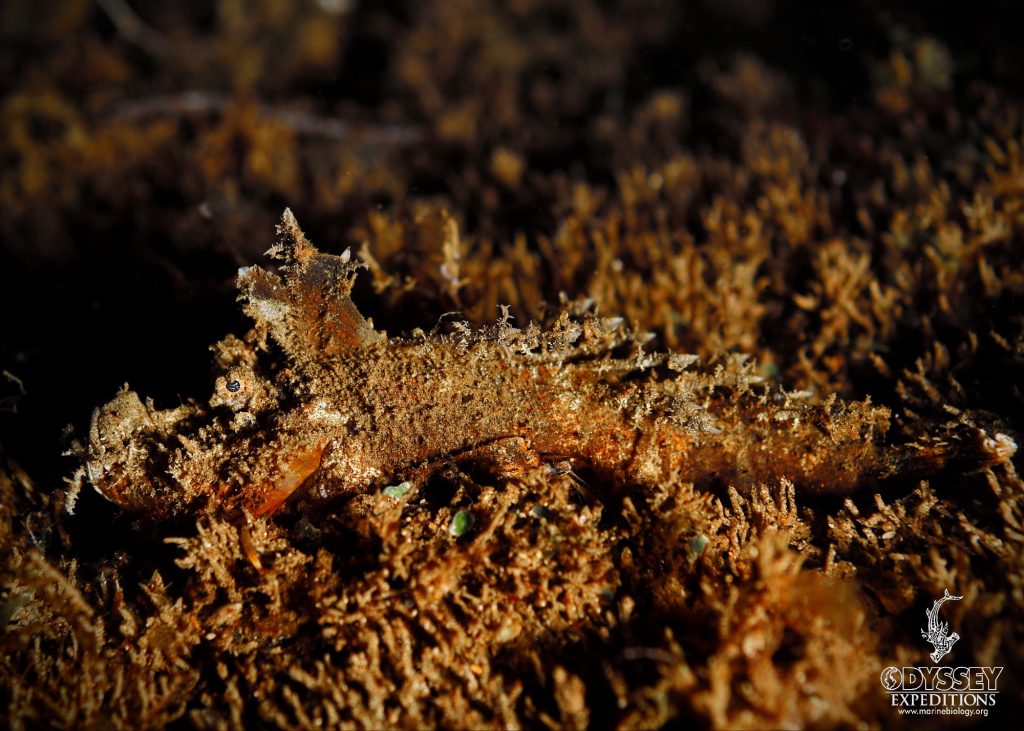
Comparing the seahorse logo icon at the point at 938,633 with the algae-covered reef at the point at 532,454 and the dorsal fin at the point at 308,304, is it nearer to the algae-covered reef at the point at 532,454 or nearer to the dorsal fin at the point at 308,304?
the algae-covered reef at the point at 532,454

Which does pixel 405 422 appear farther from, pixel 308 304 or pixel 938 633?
pixel 938 633

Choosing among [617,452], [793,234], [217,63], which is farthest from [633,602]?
[217,63]

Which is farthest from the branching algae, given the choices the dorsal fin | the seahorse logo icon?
the seahorse logo icon

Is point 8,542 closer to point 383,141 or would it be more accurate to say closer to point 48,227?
point 48,227

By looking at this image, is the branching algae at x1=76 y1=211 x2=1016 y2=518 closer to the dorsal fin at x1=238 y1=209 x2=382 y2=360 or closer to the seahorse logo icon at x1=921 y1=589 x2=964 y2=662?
the dorsal fin at x1=238 y1=209 x2=382 y2=360

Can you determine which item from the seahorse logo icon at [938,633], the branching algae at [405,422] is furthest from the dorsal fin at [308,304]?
the seahorse logo icon at [938,633]

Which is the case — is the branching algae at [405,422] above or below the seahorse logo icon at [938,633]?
above
